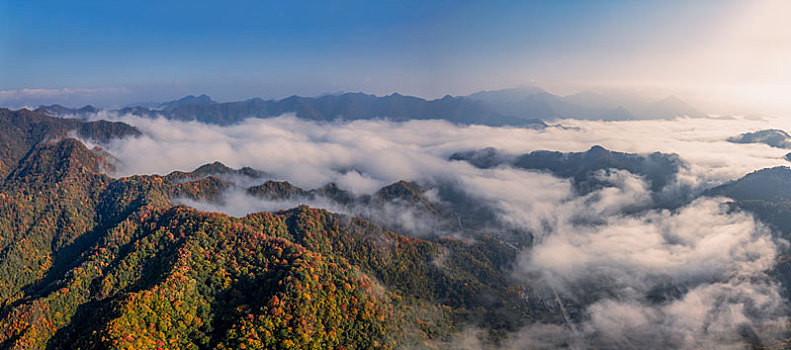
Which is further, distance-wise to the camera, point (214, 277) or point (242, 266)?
point (242, 266)

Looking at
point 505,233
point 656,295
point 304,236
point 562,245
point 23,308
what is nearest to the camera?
point 23,308

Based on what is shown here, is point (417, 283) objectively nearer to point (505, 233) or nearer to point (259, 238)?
point (259, 238)

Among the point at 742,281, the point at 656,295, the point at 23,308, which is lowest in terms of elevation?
the point at 656,295

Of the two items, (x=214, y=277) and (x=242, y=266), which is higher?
(x=242, y=266)

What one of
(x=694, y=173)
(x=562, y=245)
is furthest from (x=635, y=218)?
(x=694, y=173)

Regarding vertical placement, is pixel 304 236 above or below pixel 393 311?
above

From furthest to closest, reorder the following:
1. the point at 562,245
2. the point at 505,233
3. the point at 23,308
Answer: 1. the point at 505,233
2. the point at 562,245
3. the point at 23,308

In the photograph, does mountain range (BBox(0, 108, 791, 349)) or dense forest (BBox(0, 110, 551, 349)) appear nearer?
dense forest (BBox(0, 110, 551, 349))

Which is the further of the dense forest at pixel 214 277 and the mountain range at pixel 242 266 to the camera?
the mountain range at pixel 242 266

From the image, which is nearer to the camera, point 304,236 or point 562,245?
point 304,236
